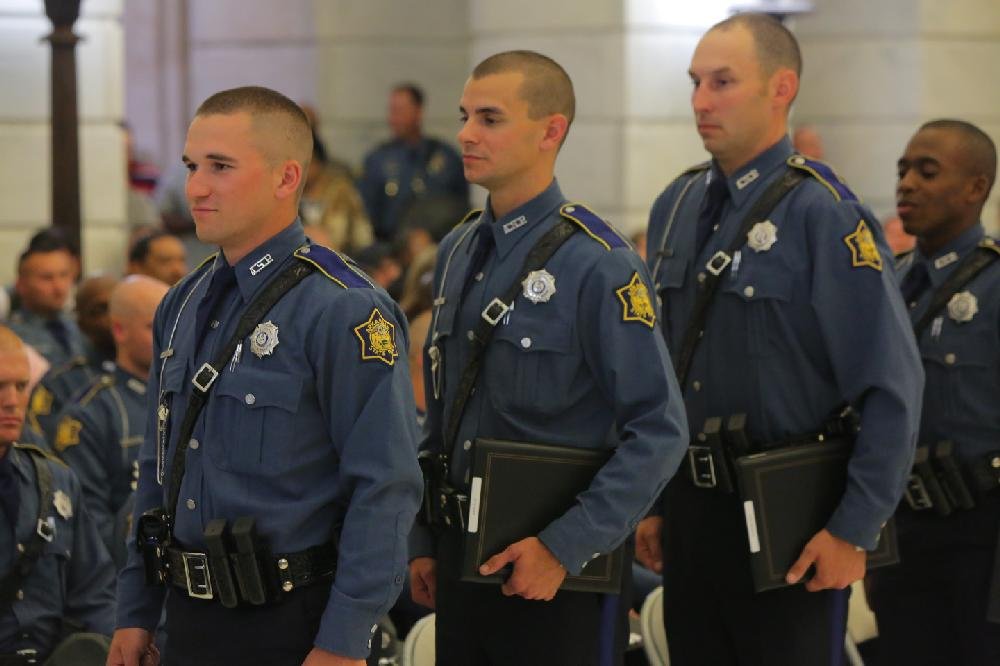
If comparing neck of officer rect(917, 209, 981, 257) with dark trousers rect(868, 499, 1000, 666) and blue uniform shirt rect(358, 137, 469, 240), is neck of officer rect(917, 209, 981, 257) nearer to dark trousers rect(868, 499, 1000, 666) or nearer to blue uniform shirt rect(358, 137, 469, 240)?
dark trousers rect(868, 499, 1000, 666)

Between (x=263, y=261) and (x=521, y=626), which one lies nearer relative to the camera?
(x=263, y=261)

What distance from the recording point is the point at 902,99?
11297 millimetres

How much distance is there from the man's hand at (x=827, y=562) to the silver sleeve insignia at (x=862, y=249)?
2.13 feet

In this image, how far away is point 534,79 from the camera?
162 inches

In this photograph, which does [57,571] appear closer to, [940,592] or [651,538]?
[651,538]

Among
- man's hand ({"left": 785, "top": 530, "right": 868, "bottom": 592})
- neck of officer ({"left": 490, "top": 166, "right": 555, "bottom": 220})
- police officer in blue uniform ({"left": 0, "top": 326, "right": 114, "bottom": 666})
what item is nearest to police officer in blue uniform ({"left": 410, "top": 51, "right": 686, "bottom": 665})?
neck of officer ({"left": 490, "top": 166, "right": 555, "bottom": 220})

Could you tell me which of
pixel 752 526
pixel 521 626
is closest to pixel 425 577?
pixel 521 626

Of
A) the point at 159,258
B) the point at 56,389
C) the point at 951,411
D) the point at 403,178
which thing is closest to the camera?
the point at 951,411

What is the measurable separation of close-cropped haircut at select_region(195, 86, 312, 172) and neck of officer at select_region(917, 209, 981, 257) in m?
2.24

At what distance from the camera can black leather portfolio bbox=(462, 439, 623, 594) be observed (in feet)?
12.5

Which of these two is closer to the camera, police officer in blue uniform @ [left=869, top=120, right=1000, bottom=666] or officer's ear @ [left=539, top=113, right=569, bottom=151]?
officer's ear @ [left=539, top=113, right=569, bottom=151]

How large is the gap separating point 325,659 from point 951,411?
7.56 ft

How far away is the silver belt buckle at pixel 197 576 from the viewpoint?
3.42 metres

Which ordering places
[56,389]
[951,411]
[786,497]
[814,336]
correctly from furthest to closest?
[56,389] < [951,411] < [814,336] < [786,497]
